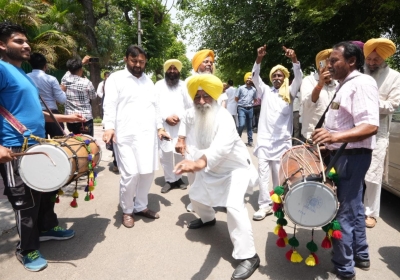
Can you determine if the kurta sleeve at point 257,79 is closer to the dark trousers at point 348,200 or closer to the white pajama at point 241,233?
the dark trousers at point 348,200

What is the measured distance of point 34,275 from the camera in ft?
8.66

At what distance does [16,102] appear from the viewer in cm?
258

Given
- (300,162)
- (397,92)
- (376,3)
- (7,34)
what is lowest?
(300,162)

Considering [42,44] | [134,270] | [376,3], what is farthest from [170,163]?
[376,3]

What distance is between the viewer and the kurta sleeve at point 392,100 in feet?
10.8

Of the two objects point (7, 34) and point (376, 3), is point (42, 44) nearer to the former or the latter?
point (7, 34)

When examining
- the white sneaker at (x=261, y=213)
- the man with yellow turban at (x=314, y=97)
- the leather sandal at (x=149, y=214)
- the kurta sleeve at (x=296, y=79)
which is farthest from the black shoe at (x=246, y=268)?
→ the kurta sleeve at (x=296, y=79)

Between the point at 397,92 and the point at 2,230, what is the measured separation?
4608 millimetres

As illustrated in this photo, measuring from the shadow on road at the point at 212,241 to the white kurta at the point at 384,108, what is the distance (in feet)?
5.90

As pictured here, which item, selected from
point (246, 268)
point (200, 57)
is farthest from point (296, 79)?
point (246, 268)

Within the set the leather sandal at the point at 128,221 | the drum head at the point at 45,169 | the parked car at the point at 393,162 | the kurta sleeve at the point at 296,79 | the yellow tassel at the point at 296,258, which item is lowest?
the leather sandal at the point at 128,221

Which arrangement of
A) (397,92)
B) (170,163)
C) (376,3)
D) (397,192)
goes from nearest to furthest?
(397,92) < (397,192) < (170,163) < (376,3)

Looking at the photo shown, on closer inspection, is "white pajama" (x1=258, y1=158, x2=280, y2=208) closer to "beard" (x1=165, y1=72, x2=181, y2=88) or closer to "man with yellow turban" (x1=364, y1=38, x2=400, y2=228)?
"man with yellow turban" (x1=364, y1=38, x2=400, y2=228)

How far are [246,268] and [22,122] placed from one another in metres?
2.30
